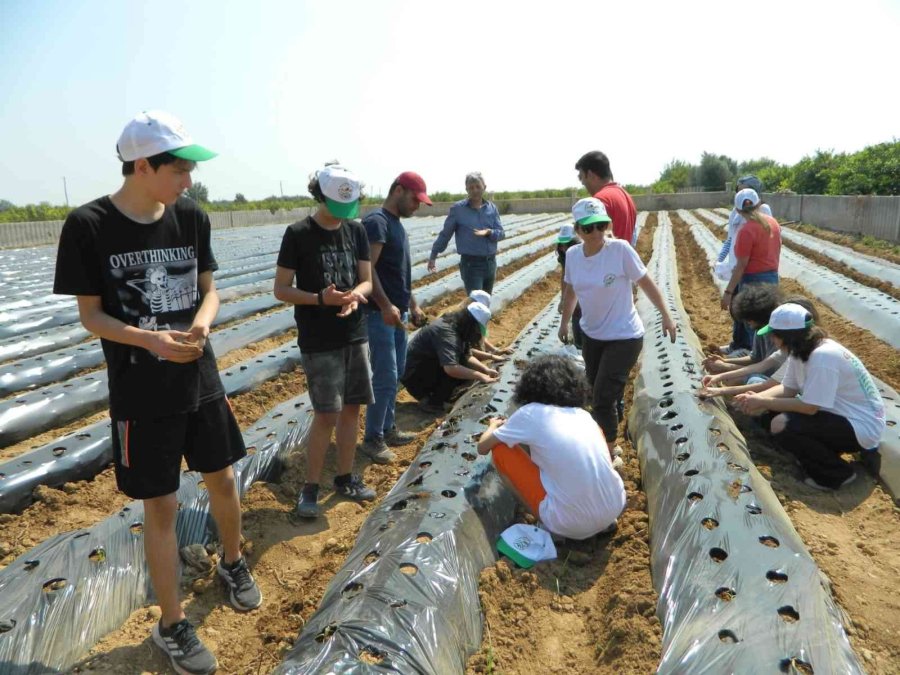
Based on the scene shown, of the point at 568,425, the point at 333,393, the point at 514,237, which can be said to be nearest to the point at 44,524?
the point at 333,393

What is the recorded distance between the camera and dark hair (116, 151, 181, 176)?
1959mm

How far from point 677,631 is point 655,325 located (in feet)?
14.9

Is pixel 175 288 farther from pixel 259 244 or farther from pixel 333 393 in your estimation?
pixel 259 244

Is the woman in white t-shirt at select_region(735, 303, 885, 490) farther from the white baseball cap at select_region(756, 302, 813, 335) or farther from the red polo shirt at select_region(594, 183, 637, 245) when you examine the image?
the red polo shirt at select_region(594, 183, 637, 245)

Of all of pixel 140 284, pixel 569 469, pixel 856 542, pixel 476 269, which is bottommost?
pixel 856 542

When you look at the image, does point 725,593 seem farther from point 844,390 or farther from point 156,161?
point 156,161

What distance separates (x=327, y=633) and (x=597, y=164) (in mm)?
3407

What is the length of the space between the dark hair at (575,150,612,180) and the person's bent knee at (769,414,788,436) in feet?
6.22

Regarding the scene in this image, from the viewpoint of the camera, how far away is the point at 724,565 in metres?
2.25

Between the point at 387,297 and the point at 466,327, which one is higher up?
the point at 387,297

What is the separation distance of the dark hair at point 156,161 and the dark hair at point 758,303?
140 inches

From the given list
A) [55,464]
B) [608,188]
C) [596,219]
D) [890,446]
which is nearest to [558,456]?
[596,219]

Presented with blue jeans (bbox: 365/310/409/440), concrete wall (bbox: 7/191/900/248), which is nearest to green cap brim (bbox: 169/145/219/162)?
blue jeans (bbox: 365/310/409/440)

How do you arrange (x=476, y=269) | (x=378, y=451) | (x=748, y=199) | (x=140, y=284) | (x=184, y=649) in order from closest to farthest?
(x=140, y=284) < (x=184, y=649) < (x=378, y=451) < (x=748, y=199) < (x=476, y=269)
